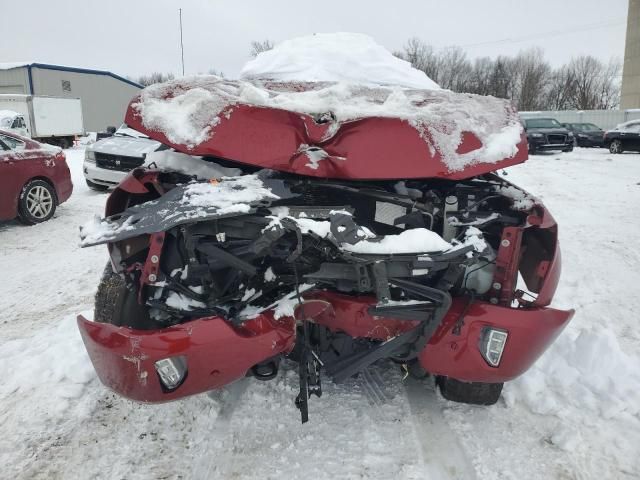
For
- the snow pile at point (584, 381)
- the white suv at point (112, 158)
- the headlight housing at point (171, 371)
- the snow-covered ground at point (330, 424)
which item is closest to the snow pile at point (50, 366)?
the snow-covered ground at point (330, 424)

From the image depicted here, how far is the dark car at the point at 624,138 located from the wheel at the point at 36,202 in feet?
70.8

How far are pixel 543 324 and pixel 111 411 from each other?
7.44 ft

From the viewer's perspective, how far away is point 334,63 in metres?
3.37

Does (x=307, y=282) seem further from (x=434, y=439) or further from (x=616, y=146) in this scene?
(x=616, y=146)

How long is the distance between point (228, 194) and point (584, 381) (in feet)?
7.94

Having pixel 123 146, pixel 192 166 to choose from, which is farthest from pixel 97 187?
pixel 192 166

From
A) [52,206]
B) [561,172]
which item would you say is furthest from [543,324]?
[561,172]

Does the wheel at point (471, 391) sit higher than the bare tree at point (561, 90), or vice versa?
the bare tree at point (561, 90)

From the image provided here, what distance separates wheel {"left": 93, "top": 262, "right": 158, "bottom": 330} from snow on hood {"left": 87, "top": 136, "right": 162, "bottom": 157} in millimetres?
6929

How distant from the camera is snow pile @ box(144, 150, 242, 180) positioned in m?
2.57

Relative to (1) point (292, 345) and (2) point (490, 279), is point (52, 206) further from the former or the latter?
(2) point (490, 279)

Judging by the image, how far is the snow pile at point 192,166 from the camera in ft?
8.43

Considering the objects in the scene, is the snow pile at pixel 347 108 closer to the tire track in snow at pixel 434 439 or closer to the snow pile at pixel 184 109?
the snow pile at pixel 184 109

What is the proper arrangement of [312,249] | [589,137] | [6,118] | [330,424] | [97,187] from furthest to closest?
[589,137] < [6,118] < [97,187] < [330,424] < [312,249]
